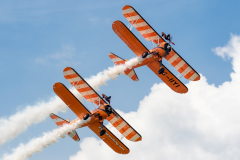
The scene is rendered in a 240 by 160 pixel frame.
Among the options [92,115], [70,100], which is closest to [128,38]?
[92,115]

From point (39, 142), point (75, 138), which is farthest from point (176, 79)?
point (39, 142)

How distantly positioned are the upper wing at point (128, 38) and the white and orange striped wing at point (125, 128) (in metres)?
6.83

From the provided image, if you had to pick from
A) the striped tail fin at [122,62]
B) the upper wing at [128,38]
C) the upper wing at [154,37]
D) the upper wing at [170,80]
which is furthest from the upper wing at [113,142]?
the upper wing at [154,37]

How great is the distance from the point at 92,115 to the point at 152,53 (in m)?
8.87

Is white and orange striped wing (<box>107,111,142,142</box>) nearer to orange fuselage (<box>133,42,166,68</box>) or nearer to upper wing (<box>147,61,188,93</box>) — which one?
orange fuselage (<box>133,42,166,68</box>)

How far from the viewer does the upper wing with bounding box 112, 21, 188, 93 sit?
44.3 m

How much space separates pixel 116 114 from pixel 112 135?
2.76 m

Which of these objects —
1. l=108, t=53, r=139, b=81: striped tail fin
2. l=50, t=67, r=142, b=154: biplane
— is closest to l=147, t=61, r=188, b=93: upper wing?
l=108, t=53, r=139, b=81: striped tail fin

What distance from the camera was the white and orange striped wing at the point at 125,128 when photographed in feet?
151

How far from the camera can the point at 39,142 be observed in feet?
153

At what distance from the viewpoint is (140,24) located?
45.6m

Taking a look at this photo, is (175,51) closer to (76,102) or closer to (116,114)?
(116,114)

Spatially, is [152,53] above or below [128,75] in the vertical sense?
below

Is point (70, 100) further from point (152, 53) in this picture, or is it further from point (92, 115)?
point (152, 53)
